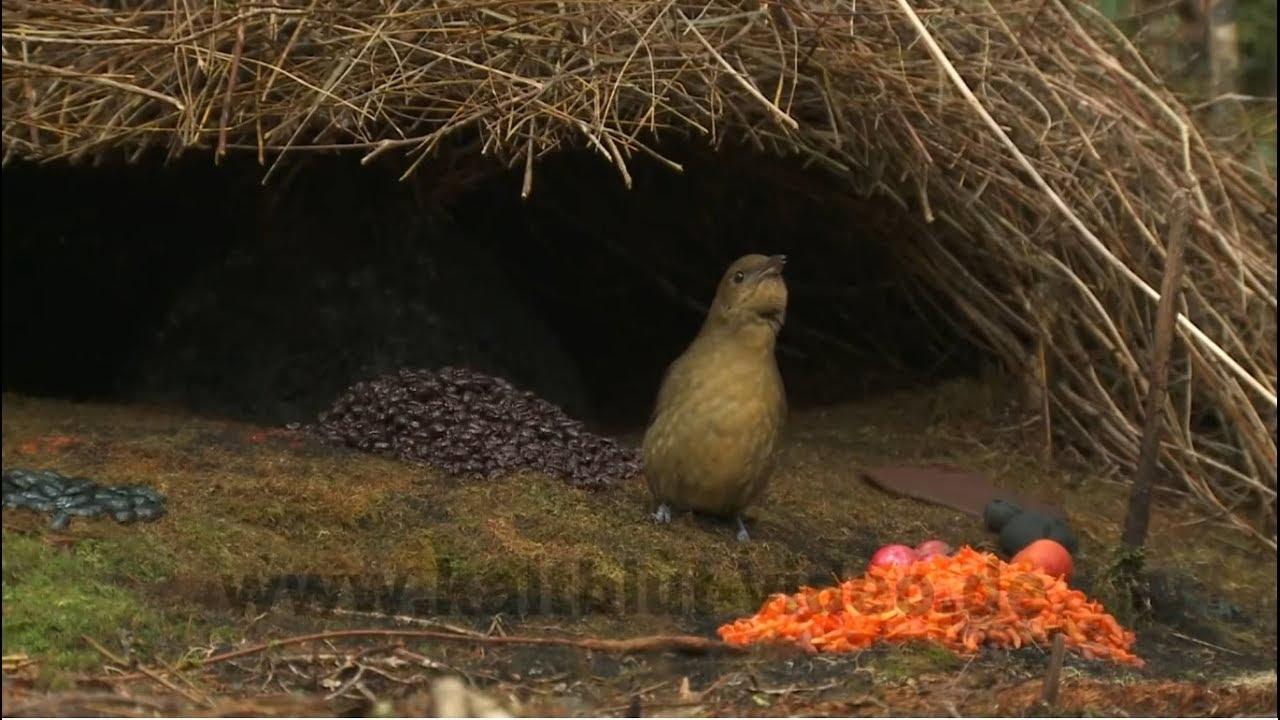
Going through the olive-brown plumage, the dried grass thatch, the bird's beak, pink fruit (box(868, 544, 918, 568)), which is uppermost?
the dried grass thatch

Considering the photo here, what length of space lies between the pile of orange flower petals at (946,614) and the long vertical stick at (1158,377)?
16.4 inches

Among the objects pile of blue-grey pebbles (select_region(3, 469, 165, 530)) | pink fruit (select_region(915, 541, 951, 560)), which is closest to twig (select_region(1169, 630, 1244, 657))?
pink fruit (select_region(915, 541, 951, 560))

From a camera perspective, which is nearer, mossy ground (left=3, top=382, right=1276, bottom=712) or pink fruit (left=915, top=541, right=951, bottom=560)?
mossy ground (left=3, top=382, right=1276, bottom=712)

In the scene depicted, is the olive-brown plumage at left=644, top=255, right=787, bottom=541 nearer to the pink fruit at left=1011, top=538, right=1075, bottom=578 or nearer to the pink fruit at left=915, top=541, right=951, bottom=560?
the pink fruit at left=915, top=541, right=951, bottom=560

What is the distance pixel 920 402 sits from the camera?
24.1 feet

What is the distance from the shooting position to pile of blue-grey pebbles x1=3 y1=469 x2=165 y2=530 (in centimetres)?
464

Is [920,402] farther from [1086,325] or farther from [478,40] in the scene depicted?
[478,40]

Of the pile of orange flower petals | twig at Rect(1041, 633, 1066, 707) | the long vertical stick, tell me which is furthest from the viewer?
the long vertical stick

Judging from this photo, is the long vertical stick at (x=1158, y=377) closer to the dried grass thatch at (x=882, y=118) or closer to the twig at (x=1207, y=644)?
the dried grass thatch at (x=882, y=118)

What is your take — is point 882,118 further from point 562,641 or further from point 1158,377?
point 562,641

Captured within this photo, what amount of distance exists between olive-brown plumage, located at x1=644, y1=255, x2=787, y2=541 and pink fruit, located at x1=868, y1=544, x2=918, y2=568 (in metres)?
0.42

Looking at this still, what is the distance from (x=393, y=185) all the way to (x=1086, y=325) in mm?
2596

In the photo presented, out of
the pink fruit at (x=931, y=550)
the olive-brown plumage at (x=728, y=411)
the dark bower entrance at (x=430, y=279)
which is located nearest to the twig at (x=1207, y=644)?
the pink fruit at (x=931, y=550)

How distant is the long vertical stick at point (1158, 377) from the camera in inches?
197
